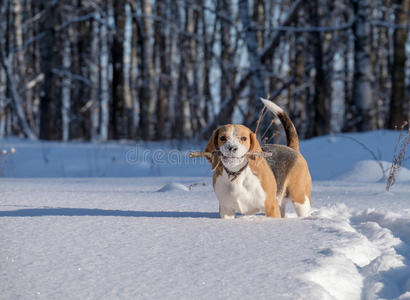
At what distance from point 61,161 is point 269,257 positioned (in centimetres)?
629

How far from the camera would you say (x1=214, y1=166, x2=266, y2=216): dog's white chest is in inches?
95.6

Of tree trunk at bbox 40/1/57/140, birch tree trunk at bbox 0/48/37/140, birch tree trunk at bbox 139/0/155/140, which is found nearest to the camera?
birch tree trunk at bbox 0/48/37/140

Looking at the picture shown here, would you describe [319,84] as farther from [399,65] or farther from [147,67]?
[147,67]

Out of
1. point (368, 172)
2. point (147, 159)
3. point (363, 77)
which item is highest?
point (363, 77)

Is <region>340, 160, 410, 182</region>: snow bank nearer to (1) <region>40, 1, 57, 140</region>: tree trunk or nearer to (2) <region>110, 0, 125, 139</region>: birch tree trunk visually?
(2) <region>110, 0, 125, 139</region>: birch tree trunk

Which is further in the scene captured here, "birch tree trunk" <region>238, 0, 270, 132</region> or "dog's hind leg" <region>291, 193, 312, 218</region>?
"birch tree trunk" <region>238, 0, 270, 132</region>

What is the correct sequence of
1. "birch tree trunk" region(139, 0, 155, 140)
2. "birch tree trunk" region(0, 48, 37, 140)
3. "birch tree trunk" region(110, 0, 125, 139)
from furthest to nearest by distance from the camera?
"birch tree trunk" region(110, 0, 125, 139), "birch tree trunk" region(139, 0, 155, 140), "birch tree trunk" region(0, 48, 37, 140)

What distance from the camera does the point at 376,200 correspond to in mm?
3303

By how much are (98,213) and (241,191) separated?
0.84m

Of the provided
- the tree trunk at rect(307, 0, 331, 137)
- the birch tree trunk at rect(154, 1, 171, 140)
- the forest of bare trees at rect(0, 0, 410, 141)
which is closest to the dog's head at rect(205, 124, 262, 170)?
the forest of bare trees at rect(0, 0, 410, 141)

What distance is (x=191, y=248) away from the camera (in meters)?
1.94

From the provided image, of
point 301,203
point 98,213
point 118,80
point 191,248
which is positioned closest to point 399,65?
point 118,80

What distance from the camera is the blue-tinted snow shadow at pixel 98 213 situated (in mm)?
2562

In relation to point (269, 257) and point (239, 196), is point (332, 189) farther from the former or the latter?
point (269, 257)
